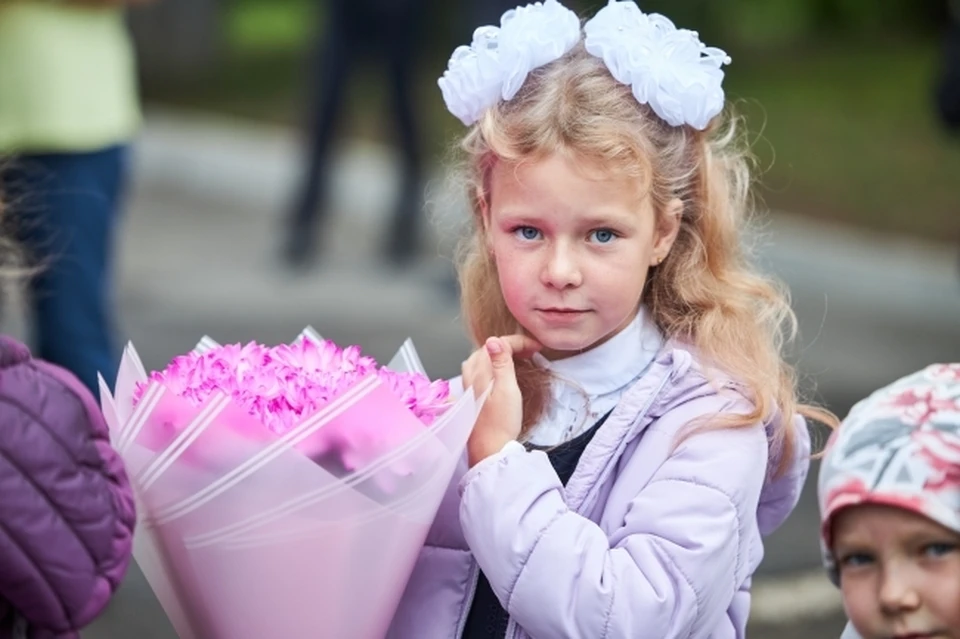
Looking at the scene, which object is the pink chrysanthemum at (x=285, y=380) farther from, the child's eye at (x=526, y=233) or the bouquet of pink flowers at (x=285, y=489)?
the child's eye at (x=526, y=233)

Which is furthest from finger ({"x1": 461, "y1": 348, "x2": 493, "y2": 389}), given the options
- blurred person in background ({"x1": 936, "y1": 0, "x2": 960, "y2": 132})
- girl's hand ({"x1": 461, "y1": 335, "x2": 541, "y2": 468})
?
blurred person in background ({"x1": 936, "y1": 0, "x2": 960, "y2": 132})

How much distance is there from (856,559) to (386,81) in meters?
6.04

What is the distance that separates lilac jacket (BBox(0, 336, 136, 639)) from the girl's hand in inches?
18.7

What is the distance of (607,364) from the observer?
2311mm

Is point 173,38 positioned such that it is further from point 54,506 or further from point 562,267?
point 54,506

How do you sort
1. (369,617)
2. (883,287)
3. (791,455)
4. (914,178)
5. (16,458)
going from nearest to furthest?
(16,458) < (369,617) < (791,455) < (883,287) < (914,178)

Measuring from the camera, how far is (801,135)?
32.0ft

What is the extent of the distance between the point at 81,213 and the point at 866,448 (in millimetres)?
2435

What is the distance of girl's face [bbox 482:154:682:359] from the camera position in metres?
2.20

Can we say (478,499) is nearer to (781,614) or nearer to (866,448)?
(866,448)

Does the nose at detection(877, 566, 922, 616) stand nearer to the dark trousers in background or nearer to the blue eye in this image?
the blue eye

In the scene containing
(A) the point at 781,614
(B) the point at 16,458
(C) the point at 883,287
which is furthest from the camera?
(C) the point at 883,287

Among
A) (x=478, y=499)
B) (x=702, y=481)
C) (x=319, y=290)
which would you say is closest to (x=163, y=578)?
(x=478, y=499)

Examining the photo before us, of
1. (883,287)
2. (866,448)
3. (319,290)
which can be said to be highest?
(866,448)
